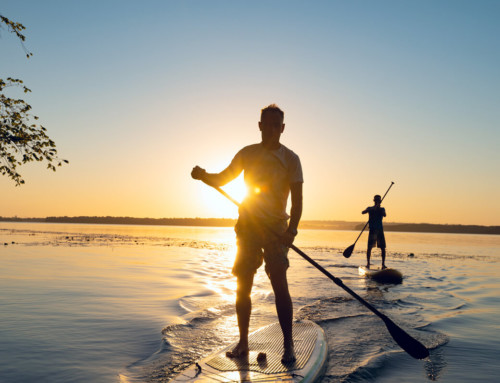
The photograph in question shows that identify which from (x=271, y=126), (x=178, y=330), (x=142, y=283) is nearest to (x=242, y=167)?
(x=271, y=126)

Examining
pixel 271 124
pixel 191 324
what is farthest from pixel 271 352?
pixel 271 124

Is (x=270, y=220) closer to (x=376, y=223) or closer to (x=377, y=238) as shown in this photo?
(x=376, y=223)

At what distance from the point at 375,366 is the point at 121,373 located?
2.85 metres

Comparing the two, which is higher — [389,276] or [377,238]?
[377,238]

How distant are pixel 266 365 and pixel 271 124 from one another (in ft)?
8.01

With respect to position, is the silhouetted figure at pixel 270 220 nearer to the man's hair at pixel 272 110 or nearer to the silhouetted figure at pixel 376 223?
the man's hair at pixel 272 110

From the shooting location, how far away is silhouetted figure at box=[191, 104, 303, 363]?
3854 millimetres

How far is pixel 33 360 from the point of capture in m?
4.11

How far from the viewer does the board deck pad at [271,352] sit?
349 centimetres

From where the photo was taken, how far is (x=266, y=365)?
354 centimetres

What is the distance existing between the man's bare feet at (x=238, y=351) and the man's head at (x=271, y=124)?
2.16 metres

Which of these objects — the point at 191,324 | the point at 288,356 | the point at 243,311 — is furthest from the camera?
the point at 191,324

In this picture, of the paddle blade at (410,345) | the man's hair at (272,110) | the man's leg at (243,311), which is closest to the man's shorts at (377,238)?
the paddle blade at (410,345)

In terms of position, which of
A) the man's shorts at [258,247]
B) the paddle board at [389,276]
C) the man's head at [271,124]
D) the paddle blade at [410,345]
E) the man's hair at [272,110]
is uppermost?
the man's hair at [272,110]
